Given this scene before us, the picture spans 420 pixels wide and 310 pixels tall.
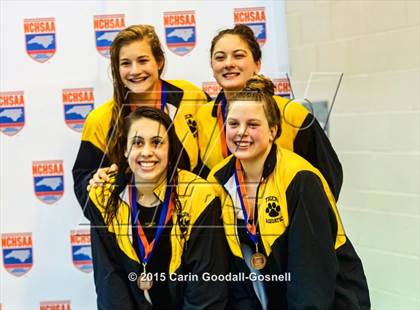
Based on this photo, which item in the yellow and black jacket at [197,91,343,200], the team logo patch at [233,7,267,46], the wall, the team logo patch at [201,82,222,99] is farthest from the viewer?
the wall

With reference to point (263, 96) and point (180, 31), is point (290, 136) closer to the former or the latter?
point (263, 96)

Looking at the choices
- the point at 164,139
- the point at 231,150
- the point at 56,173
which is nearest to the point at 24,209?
the point at 56,173

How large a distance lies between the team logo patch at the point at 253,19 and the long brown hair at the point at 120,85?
313 millimetres

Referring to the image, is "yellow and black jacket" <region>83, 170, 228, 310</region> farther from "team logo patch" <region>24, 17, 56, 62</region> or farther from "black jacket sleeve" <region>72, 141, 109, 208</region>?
"team logo patch" <region>24, 17, 56, 62</region>

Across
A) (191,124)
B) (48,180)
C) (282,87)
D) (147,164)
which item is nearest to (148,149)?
(147,164)

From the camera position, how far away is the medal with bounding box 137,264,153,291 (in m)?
1.49

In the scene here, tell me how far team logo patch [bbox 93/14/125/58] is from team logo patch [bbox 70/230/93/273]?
0.69 m

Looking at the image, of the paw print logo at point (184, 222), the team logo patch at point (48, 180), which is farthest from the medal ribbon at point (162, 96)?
the team logo patch at point (48, 180)

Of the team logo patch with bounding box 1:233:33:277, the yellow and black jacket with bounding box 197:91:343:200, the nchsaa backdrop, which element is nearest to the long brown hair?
the nchsaa backdrop

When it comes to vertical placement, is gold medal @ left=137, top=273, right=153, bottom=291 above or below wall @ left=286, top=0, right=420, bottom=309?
below

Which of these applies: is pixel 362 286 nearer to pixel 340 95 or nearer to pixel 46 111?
pixel 340 95

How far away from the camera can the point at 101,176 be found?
60.2 inches

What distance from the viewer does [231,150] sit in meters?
1.45

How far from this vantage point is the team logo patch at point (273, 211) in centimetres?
140
